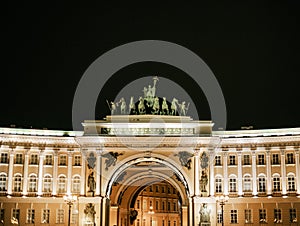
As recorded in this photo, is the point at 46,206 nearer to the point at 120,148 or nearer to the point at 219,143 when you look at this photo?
the point at 120,148

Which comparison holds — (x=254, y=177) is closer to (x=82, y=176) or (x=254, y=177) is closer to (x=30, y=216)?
(x=82, y=176)

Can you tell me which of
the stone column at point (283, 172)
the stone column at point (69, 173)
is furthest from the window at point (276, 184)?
the stone column at point (69, 173)

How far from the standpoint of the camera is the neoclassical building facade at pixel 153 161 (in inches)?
2522

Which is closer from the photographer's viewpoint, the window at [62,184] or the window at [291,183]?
the window at [291,183]

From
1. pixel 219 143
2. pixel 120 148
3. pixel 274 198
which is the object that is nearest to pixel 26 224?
pixel 120 148

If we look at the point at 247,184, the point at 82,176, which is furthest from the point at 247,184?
the point at 82,176

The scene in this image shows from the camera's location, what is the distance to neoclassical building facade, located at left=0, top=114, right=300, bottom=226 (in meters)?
64.1

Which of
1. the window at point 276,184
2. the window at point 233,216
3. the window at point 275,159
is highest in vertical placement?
the window at point 275,159

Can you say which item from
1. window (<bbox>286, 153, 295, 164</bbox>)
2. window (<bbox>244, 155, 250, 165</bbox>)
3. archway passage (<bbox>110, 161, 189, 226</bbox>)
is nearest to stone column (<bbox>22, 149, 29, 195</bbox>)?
archway passage (<bbox>110, 161, 189, 226</bbox>)

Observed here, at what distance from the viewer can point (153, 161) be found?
6775 cm

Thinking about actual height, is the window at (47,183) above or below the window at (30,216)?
above

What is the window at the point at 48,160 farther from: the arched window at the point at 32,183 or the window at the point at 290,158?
the window at the point at 290,158

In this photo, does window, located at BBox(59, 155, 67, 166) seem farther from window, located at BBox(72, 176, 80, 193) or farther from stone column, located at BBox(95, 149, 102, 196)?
stone column, located at BBox(95, 149, 102, 196)

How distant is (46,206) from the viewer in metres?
65.1
